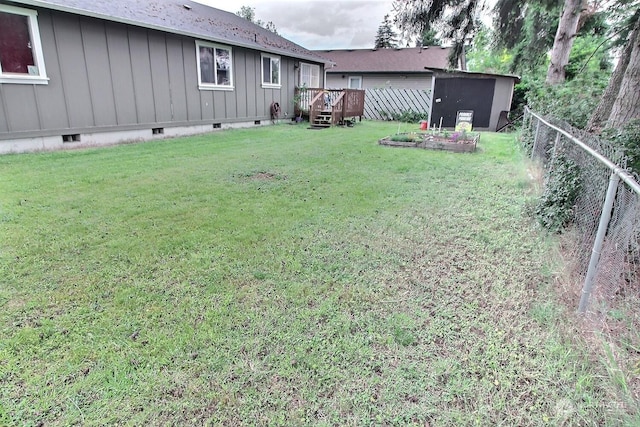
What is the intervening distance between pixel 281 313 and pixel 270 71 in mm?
12591

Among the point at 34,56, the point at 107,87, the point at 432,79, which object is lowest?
the point at 107,87

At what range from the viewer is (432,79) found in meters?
14.6

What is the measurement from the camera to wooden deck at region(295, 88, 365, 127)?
13406mm

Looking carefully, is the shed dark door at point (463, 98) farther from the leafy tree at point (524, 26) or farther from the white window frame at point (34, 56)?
the white window frame at point (34, 56)

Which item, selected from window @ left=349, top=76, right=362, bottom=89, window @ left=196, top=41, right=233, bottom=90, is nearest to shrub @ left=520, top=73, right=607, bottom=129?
window @ left=196, top=41, right=233, bottom=90

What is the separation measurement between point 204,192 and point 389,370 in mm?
3625

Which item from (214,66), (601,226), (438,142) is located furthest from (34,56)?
(601,226)

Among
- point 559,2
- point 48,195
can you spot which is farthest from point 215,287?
point 559,2

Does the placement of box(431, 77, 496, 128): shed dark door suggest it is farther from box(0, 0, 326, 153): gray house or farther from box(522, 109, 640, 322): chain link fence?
box(522, 109, 640, 322): chain link fence

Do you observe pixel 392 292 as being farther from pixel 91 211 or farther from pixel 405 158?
pixel 405 158

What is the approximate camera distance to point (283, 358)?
6.39 feet

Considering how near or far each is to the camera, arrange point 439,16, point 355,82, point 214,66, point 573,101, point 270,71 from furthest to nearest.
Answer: point 355,82, point 270,71, point 214,66, point 439,16, point 573,101

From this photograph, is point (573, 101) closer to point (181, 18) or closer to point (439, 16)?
point (439, 16)

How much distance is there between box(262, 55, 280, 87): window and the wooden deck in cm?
136
